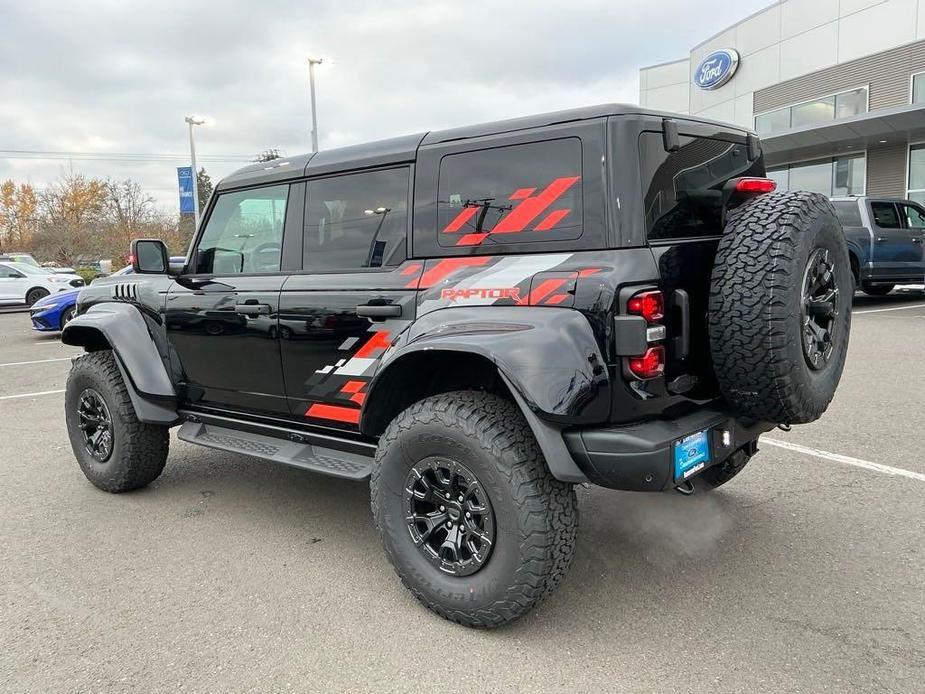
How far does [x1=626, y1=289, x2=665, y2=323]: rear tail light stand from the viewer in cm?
239

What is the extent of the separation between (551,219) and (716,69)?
25.0 m

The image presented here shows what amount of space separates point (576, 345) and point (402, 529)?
3.63ft

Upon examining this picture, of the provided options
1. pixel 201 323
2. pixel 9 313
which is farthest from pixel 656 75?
pixel 201 323

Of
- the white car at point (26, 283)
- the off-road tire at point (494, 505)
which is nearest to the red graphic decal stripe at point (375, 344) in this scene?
the off-road tire at point (494, 505)

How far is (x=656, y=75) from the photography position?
93.8 ft

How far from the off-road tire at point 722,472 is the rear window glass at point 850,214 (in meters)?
10.4

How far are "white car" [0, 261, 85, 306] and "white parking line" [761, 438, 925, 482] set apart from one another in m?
18.1

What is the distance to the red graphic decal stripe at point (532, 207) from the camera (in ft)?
8.71

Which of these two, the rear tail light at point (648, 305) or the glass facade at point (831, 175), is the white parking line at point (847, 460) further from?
the glass facade at point (831, 175)

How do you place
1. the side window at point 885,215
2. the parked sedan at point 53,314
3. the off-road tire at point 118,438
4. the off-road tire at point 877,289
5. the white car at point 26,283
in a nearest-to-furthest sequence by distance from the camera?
the off-road tire at point 118,438, the side window at point 885,215, the parked sedan at point 53,314, the off-road tire at point 877,289, the white car at point 26,283

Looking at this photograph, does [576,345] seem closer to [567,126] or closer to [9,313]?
[567,126]

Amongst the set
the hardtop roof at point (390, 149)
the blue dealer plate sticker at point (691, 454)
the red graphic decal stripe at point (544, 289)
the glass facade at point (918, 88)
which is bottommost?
the blue dealer plate sticker at point (691, 454)

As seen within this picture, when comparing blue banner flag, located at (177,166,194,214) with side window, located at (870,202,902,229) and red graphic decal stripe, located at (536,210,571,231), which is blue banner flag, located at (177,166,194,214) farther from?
red graphic decal stripe, located at (536,210,571,231)

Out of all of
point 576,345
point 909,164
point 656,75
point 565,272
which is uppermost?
point 656,75
